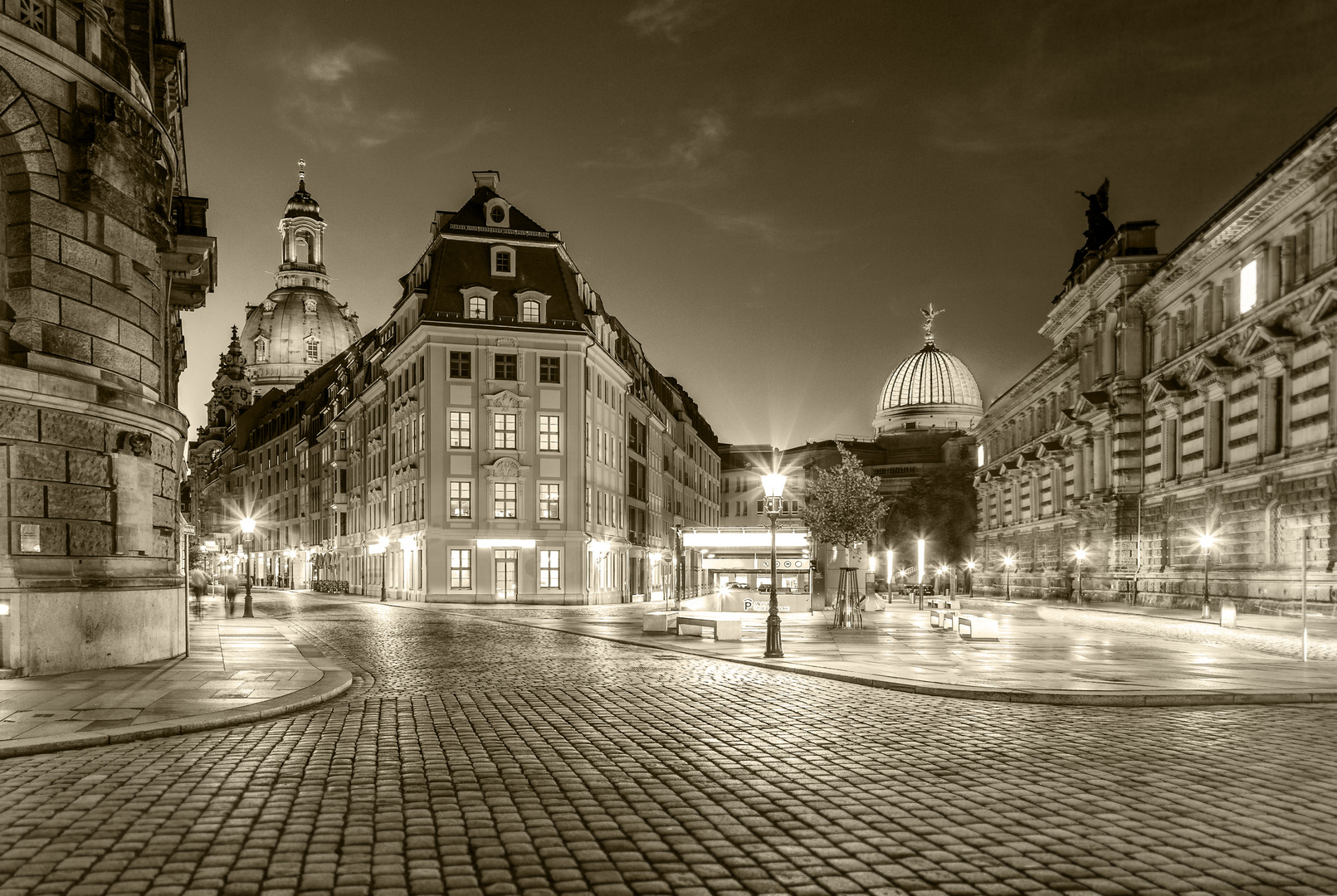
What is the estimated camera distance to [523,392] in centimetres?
5916

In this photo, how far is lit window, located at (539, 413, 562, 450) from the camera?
59.7 meters

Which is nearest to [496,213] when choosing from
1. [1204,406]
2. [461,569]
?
[461,569]

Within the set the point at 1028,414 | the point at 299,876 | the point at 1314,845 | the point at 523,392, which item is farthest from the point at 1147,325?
the point at 299,876

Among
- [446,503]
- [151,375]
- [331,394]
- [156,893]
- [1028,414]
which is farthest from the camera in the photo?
[331,394]

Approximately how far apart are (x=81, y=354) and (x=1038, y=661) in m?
17.9

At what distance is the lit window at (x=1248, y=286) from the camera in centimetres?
3853

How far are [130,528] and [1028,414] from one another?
65.5 metres

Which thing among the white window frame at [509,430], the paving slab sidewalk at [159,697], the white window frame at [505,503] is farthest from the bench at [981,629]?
the white window frame at [509,430]

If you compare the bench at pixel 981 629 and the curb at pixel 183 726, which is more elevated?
the curb at pixel 183 726

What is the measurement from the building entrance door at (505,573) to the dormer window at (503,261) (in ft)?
48.2

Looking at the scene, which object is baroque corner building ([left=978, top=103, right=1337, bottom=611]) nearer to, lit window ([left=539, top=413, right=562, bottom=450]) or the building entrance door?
lit window ([left=539, top=413, right=562, bottom=450])

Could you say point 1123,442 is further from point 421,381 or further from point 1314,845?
point 1314,845

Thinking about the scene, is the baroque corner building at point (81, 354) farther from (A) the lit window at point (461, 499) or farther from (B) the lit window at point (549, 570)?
(B) the lit window at point (549, 570)

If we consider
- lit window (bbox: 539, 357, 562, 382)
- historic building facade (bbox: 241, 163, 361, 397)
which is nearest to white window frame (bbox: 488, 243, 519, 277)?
lit window (bbox: 539, 357, 562, 382)
